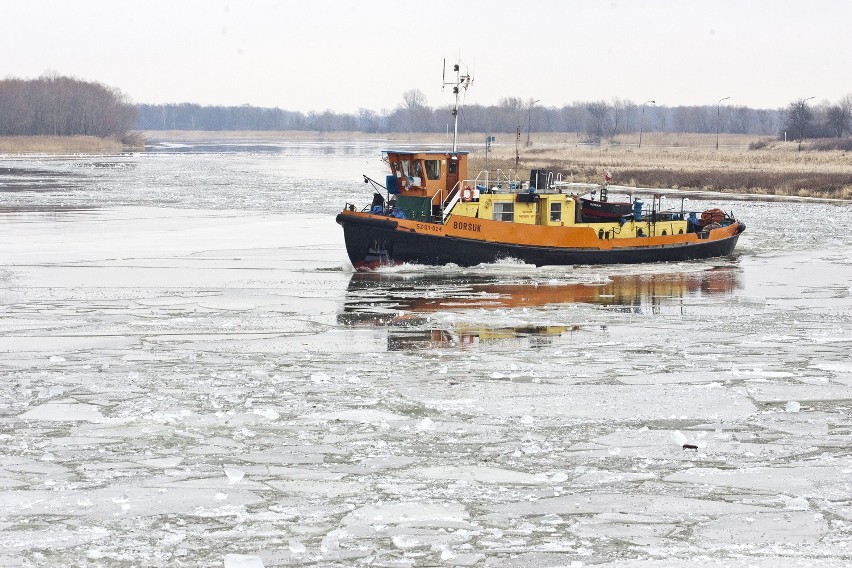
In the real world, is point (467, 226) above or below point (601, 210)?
below

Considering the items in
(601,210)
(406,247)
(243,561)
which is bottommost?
(243,561)

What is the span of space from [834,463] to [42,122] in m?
149

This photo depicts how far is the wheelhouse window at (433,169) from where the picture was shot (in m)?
28.0

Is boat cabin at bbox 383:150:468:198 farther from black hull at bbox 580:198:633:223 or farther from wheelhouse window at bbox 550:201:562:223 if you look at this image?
black hull at bbox 580:198:633:223

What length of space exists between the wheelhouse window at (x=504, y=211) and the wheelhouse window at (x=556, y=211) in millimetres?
1181

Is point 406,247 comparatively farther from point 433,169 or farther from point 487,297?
point 487,297

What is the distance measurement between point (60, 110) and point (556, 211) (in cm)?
13635

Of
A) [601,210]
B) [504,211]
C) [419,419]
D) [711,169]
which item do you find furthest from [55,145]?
[419,419]

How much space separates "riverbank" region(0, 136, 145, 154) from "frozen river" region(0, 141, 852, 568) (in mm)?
99234

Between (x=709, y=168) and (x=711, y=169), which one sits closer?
(x=711, y=169)

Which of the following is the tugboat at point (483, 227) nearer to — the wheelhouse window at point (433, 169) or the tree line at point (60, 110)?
the wheelhouse window at point (433, 169)

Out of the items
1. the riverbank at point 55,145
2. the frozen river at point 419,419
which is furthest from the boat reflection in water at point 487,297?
the riverbank at point 55,145

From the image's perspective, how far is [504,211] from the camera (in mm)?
27578

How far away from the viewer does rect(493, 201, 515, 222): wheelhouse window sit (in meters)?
27.5
